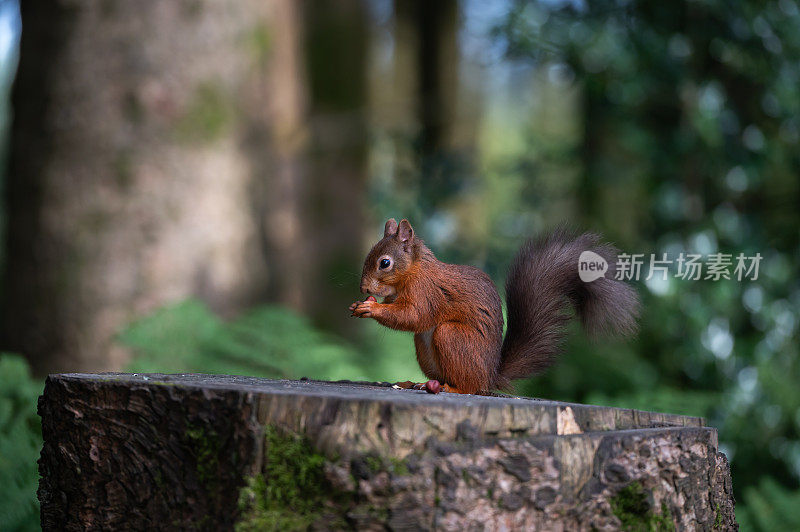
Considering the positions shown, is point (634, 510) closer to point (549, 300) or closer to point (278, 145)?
point (549, 300)

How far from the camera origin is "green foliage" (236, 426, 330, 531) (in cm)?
140

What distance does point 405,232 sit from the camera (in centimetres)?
212

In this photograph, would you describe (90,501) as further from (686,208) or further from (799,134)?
(799,134)

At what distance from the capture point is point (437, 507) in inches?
54.6

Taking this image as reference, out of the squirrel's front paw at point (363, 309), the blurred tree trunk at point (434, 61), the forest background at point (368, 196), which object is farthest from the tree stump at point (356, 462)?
the blurred tree trunk at point (434, 61)

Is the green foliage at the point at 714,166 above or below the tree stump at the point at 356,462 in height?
above

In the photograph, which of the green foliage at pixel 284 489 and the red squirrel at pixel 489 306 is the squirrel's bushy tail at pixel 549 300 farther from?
the green foliage at pixel 284 489

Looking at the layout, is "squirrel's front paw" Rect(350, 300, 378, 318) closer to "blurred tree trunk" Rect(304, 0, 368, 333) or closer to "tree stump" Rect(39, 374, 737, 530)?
"tree stump" Rect(39, 374, 737, 530)

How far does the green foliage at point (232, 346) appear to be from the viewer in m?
3.06

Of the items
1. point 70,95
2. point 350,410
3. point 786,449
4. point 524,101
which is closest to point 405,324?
point 350,410

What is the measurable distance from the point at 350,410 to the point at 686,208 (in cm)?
316

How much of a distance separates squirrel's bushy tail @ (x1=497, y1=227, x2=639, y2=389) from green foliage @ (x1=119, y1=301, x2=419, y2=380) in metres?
1.24

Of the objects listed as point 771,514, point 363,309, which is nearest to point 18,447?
point 363,309

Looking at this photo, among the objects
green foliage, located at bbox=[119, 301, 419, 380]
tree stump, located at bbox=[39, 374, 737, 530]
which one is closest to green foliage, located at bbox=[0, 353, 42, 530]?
green foliage, located at bbox=[119, 301, 419, 380]
